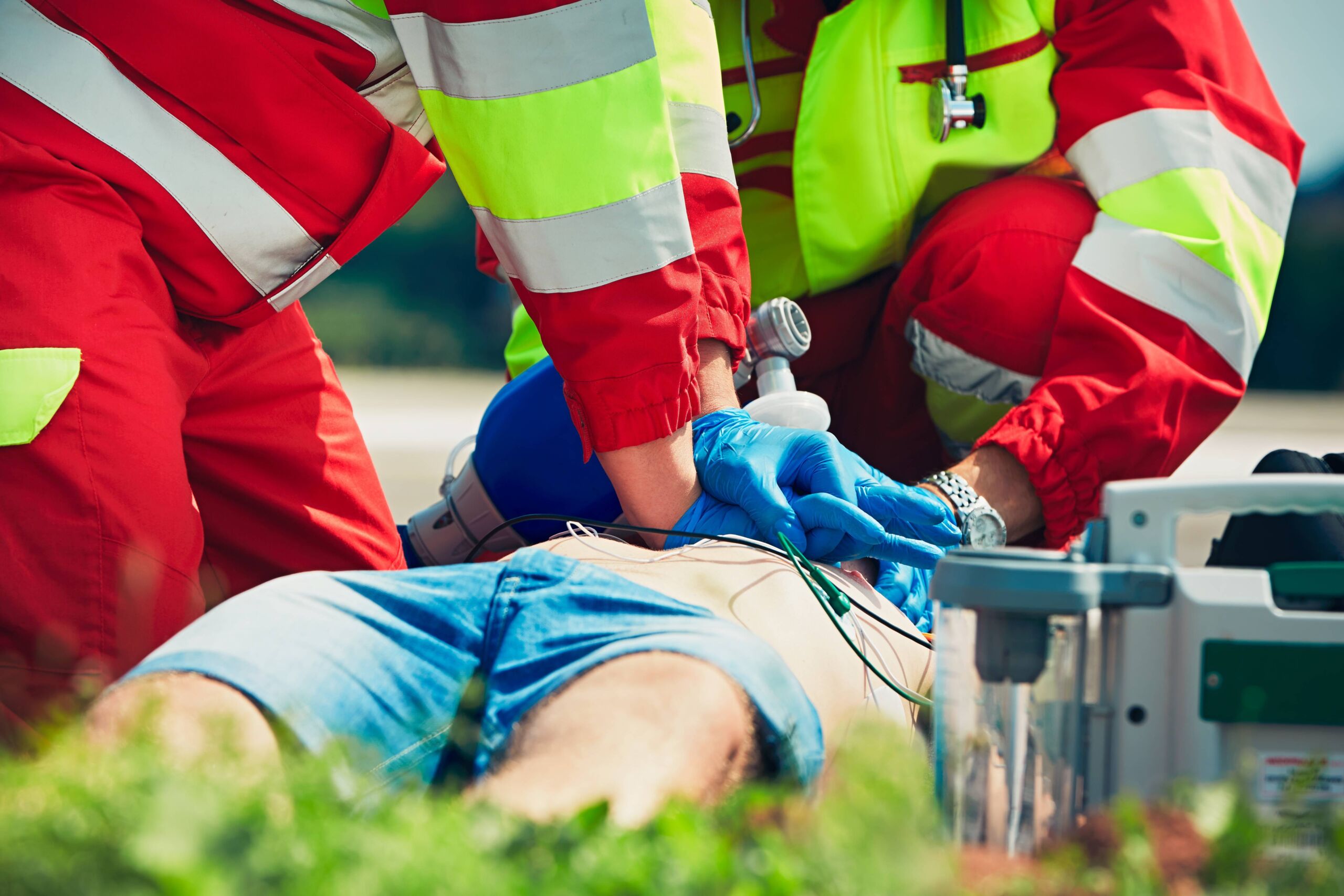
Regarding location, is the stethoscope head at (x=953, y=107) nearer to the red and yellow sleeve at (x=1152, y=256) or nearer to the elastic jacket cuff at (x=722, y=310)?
the red and yellow sleeve at (x=1152, y=256)

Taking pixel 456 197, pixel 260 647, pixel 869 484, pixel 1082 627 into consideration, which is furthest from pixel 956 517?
pixel 456 197

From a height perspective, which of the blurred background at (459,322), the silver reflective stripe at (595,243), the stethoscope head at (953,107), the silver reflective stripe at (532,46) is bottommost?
the blurred background at (459,322)

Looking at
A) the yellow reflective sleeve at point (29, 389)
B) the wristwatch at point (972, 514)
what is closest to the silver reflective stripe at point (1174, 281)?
the wristwatch at point (972, 514)

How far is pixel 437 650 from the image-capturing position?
1.08m

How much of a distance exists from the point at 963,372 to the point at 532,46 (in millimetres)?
1245

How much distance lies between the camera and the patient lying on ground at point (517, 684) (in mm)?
875

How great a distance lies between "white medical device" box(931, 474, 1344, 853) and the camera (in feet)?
2.88

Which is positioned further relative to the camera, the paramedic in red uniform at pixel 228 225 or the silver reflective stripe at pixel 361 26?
the silver reflective stripe at pixel 361 26

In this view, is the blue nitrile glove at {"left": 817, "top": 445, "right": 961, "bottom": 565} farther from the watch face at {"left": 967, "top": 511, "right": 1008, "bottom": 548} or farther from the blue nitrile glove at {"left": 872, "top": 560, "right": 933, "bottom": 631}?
the watch face at {"left": 967, "top": 511, "right": 1008, "bottom": 548}

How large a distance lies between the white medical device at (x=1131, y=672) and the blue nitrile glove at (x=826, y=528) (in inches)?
22.4

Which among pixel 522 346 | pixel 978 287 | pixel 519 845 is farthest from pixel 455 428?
pixel 519 845

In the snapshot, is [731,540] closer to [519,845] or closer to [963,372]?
[519,845]

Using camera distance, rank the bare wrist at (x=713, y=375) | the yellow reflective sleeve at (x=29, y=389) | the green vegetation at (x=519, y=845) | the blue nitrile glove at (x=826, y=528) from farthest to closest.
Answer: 1. the bare wrist at (x=713, y=375)
2. the blue nitrile glove at (x=826, y=528)
3. the yellow reflective sleeve at (x=29, y=389)
4. the green vegetation at (x=519, y=845)

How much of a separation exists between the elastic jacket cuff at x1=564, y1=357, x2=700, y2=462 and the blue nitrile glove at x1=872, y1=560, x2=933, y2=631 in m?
0.41
